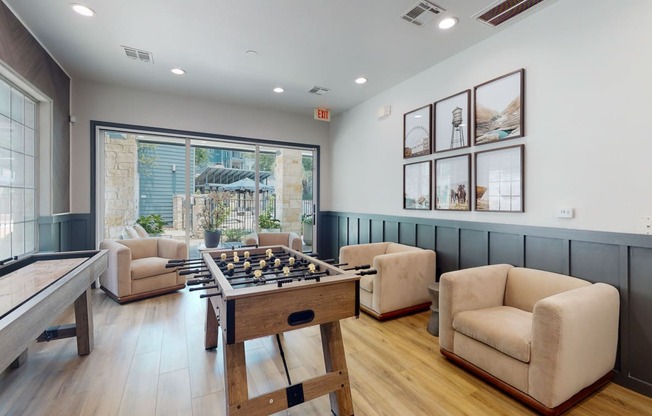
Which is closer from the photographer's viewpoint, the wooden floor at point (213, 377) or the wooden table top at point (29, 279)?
the wooden table top at point (29, 279)

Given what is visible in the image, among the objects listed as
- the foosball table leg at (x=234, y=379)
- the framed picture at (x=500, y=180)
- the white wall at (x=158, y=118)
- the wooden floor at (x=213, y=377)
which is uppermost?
the white wall at (x=158, y=118)

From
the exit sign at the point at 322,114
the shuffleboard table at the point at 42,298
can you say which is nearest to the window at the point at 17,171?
the shuffleboard table at the point at 42,298

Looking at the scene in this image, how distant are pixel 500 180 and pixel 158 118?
462cm

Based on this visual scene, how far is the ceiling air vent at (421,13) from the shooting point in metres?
2.43

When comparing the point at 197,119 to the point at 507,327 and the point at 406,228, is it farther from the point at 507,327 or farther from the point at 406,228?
the point at 507,327

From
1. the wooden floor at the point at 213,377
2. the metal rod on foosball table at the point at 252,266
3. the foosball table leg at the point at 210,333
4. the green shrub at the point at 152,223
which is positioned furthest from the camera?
the green shrub at the point at 152,223

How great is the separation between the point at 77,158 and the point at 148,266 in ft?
6.06

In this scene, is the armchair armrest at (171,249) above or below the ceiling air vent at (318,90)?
below

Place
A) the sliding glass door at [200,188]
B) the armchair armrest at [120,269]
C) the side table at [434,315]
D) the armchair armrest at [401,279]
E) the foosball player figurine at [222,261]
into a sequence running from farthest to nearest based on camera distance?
the sliding glass door at [200,188] < the armchair armrest at [120,269] < the armchair armrest at [401,279] < the side table at [434,315] < the foosball player figurine at [222,261]

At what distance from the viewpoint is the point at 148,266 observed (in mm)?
3742

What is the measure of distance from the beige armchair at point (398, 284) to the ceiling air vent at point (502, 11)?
233 centimetres

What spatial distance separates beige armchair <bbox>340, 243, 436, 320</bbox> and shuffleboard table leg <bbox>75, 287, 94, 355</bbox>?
8.34 feet

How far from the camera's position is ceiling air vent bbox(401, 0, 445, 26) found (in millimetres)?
2428

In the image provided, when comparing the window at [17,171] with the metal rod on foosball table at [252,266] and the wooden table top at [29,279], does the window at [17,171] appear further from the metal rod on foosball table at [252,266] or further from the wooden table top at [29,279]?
the metal rod on foosball table at [252,266]
